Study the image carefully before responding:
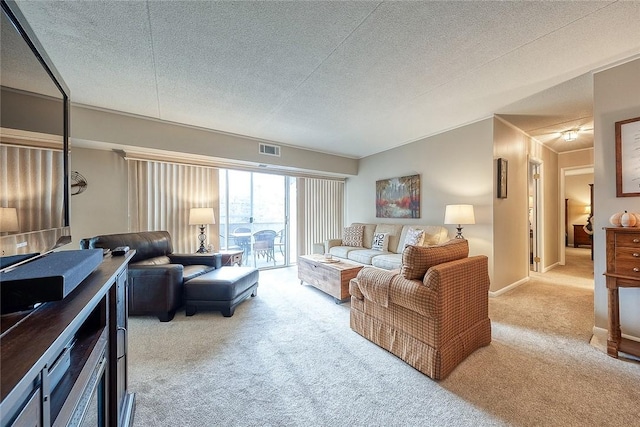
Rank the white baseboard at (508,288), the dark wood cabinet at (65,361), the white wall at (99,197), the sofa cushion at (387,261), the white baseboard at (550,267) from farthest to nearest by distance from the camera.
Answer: the white baseboard at (550,267) < the sofa cushion at (387,261) < the white baseboard at (508,288) < the white wall at (99,197) < the dark wood cabinet at (65,361)

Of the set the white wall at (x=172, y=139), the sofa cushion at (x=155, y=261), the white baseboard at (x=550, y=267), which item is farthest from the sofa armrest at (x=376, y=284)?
the white baseboard at (x=550, y=267)

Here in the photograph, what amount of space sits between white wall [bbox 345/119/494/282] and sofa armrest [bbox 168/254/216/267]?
127 inches

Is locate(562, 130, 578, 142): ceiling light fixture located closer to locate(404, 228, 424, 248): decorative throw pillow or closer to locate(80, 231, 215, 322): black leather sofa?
locate(404, 228, 424, 248): decorative throw pillow

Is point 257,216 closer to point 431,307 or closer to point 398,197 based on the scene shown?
point 398,197

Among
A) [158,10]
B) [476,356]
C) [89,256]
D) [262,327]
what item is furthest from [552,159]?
[89,256]

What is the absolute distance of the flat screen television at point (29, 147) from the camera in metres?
0.72

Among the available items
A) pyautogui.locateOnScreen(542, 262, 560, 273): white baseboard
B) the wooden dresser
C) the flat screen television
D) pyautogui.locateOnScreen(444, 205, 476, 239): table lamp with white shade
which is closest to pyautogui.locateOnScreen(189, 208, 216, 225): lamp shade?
the flat screen television

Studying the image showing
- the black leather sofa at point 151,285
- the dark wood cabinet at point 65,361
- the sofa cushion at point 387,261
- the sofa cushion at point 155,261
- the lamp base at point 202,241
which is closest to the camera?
the dark wood cabinet at point 65,361

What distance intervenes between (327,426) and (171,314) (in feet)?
6.83

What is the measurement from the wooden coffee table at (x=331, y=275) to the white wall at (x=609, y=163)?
2269mm

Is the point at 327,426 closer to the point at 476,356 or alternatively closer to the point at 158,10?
the point at 476,356

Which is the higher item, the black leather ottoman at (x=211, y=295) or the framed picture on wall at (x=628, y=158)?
the framed picture on wall at (x=628, y=158)

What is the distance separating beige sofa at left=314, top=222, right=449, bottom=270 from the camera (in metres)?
3.67

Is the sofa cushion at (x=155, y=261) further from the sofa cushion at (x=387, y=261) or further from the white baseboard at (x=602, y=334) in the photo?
the white baseboard at (x=602, y=334)
